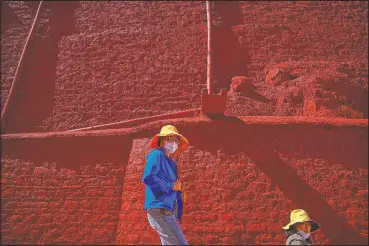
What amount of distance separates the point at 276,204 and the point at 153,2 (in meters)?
7.95

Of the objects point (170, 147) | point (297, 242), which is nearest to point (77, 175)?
point (170, 147)

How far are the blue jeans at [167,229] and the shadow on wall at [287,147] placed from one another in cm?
353

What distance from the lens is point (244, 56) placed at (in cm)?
1097

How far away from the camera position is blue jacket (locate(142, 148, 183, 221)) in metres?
3.78

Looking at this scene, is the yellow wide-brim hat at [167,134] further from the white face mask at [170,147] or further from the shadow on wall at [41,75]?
the shadow on wall at [41,75]

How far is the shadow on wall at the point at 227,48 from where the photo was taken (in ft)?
34.9

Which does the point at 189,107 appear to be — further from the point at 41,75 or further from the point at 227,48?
the point at 41,75

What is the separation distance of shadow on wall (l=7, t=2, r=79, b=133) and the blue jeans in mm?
7070

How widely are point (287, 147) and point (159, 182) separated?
3.91m

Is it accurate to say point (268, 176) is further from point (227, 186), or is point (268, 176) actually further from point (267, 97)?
point (267, 97)

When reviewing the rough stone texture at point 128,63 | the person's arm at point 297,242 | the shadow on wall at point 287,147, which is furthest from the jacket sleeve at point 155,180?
the rough stone texture at point 128,63

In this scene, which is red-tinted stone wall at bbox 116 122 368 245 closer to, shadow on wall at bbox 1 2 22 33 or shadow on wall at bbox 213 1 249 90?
shadow on wall at bbox 213 1 249 90

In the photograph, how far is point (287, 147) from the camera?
281 inches

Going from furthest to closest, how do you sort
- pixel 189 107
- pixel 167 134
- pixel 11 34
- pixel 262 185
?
pixel 11 34
pixel 189 107
pixel 262 185
pixel 167 134
